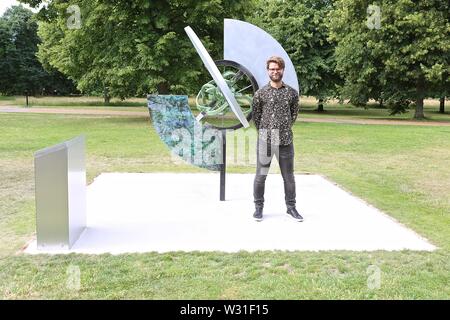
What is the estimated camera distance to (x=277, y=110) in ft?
21.1

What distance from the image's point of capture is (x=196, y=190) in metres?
8.67

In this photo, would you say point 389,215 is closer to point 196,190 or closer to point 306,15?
point 196,190

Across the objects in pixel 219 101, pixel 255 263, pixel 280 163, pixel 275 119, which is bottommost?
pixel 255 263

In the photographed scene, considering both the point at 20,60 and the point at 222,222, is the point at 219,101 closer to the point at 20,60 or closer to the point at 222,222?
the point at 222,222

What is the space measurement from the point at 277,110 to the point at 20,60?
155 ft

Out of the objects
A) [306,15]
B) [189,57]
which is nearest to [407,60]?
[306,15]

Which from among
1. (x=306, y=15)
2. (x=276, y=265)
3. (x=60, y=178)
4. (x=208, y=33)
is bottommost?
(x=276, y=265)

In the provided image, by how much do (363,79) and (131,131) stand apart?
14873mm

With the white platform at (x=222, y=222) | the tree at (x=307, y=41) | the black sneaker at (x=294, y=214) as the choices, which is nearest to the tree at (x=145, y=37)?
the tree at (x=307, y=41)

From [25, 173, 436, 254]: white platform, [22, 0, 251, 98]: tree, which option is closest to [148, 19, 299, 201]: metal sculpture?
[25, 173, 436, 254]: white platform

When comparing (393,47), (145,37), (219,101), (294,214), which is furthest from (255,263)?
(393,47)

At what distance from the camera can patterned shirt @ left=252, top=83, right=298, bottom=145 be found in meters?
6.43

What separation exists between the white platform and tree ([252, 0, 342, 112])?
24945mm

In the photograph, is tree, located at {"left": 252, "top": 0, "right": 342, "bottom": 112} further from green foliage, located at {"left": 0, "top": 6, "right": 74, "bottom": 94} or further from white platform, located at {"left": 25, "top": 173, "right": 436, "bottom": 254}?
white platform, located at {"left": 25, "top": 173, "right": 436, "bottom": 254}
